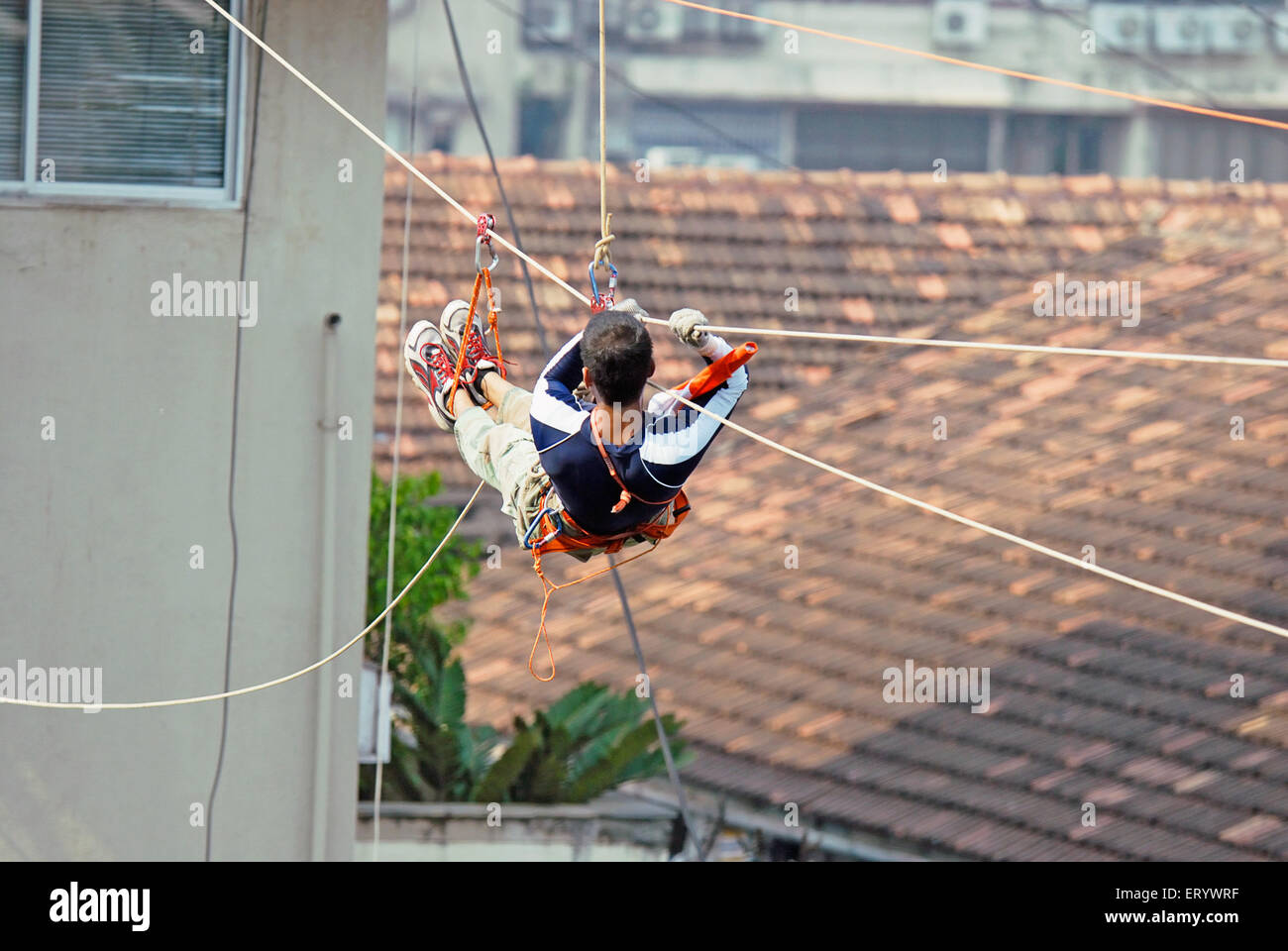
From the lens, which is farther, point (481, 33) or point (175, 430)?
point (481, 33)

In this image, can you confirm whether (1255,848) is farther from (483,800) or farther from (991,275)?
(991,275)

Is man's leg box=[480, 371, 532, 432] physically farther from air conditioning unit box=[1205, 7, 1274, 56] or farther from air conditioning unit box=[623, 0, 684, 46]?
air conditioning unit box=[1205, 7, 1274, 56]

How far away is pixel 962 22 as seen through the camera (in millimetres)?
46031

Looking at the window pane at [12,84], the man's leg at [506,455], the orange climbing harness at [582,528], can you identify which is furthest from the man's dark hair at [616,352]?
the window pane at [12,84]

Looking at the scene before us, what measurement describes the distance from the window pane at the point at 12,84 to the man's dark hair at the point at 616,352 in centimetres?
377

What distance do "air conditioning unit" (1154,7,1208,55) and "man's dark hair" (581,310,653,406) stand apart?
44183 millimetres

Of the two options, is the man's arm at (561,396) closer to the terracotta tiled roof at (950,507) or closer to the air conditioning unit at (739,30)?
the terracotta tiled roof at (950,507)

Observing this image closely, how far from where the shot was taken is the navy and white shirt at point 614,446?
18.8 ft

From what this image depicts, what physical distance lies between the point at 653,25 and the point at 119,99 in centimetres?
3995

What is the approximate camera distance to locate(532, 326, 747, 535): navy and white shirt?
18.8ft

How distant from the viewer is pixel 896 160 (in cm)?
4719

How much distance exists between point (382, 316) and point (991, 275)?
17.0 feet

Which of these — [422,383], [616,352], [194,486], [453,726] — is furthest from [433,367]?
[453,726]
